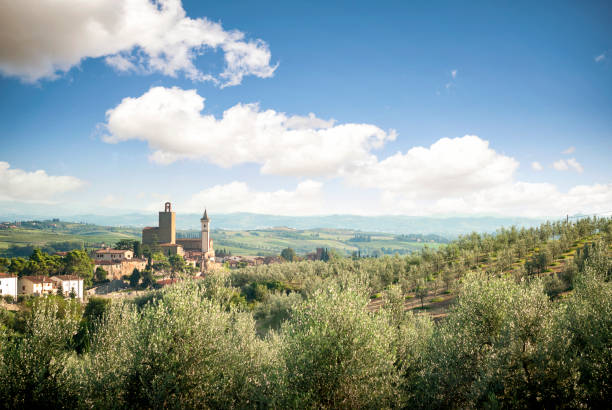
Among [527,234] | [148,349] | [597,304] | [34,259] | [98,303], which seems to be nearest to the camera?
[148,349]

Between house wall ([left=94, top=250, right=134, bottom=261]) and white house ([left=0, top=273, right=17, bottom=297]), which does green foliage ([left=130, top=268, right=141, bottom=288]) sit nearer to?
house wall ([left=94, top=250, right=134, bottom=261])

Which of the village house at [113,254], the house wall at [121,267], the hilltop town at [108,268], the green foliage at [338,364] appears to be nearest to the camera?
the green foliage at [338,364]

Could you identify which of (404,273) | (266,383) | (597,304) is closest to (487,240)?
(404,273)

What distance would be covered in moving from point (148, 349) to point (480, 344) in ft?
59.3

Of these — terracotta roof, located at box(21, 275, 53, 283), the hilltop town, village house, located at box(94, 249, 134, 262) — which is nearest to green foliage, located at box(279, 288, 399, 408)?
the hilltop town

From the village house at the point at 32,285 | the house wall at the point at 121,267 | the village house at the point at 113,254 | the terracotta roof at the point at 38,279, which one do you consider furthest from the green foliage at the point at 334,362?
the village house at the point at 113,254

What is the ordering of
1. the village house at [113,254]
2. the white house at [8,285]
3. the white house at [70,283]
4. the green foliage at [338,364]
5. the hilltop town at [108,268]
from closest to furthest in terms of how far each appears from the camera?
1. the green foliage at [338,364]
2. the white house at [8,285]
3. the hilltop town at [108,268]
4. the white house at [70,283]
5. the village house at [113,254]

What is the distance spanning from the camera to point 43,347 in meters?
18.9

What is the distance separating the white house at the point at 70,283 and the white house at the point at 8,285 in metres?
8.06

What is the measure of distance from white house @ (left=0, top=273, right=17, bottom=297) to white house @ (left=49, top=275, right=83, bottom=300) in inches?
317

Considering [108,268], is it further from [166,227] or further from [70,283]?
[166,227]

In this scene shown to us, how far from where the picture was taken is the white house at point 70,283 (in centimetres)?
8425

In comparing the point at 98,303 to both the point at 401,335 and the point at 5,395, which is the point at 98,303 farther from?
the point at 401,335

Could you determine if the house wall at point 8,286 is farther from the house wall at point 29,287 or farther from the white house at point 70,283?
the white house at point 70,283
